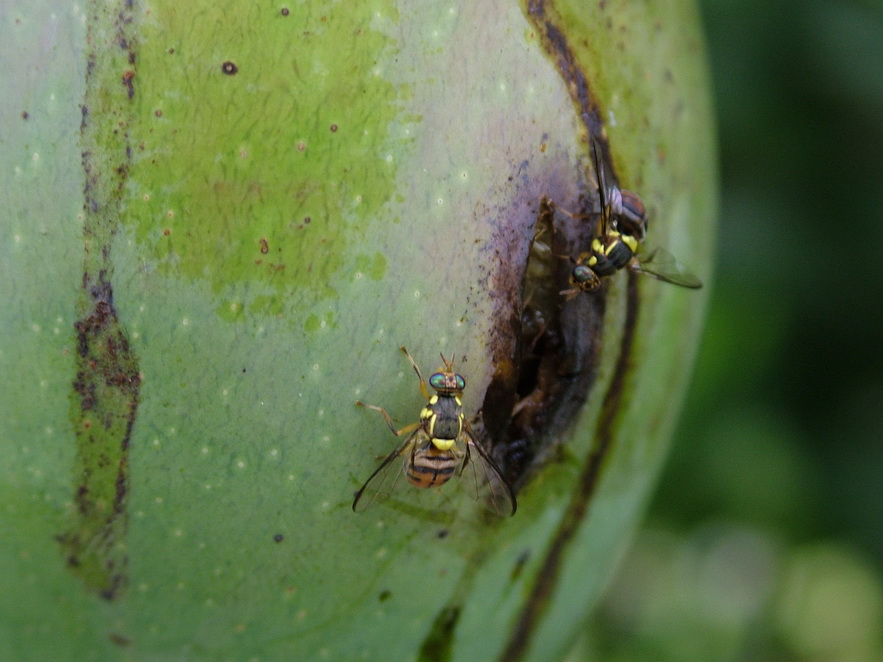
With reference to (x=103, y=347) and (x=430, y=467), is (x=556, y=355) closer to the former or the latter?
(x=430, y=467)

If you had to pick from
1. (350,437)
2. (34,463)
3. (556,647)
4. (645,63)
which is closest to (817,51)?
(645,63)

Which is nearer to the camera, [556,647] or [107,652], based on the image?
[107,652]

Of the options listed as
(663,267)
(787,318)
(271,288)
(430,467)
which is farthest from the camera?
(787,318)

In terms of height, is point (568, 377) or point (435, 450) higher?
point (568, 377)

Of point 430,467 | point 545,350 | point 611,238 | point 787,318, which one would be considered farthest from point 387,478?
point 787,318

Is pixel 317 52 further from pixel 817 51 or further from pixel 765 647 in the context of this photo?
pixel 765 647

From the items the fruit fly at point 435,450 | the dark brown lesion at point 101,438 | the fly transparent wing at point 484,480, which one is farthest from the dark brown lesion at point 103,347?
the fly transparent wing at point 484,480
